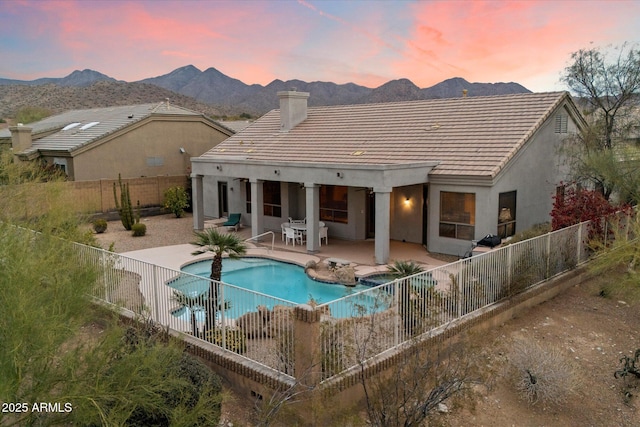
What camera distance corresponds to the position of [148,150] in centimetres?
3098

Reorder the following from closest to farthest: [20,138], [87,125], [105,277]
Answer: [105,277], [20,138], [87,125]

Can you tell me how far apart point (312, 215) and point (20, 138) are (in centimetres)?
2167

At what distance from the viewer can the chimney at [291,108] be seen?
26562 mm

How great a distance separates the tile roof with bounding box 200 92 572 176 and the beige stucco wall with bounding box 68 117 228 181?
5714 millimetres

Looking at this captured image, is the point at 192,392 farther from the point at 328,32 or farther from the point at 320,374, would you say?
the point at 328,32

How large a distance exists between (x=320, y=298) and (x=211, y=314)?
6.15 metres

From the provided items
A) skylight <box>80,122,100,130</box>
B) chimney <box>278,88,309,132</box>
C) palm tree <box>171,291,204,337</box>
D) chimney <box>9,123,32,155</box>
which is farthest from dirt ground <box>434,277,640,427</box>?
chimney <box>9,123,32,155</box>

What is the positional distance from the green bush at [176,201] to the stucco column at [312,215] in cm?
1148

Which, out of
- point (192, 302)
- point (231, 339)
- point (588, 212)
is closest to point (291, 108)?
point (588, 212)

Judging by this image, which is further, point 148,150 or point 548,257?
point 148,150

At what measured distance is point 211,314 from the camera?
32.1ft

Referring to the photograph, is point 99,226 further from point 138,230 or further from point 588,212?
point 588,212

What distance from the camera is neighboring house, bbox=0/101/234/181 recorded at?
2881 cm

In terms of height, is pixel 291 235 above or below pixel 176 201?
below
